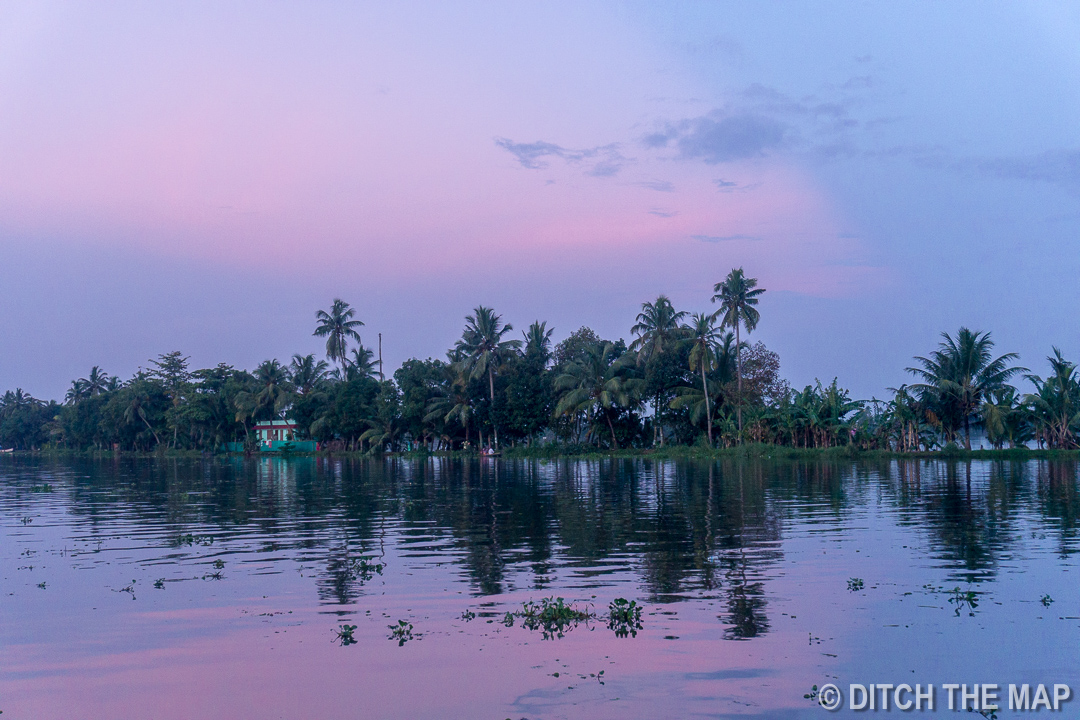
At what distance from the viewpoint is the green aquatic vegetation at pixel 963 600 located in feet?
40.2

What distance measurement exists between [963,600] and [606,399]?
2236 inches

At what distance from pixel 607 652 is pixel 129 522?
20261 mm

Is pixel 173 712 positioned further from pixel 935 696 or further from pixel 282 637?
pixel 935 696

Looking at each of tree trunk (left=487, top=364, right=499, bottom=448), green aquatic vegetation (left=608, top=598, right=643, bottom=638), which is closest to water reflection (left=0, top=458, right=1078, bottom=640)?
green aquatic vegetation (left=608, top=598, right=643, bottom=638)

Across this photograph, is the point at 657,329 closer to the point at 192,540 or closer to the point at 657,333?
the point at 657,333

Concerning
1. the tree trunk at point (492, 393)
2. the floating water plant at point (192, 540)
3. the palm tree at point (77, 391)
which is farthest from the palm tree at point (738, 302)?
the palm tree at point (77, 391)

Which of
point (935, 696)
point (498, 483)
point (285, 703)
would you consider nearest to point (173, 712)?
point (285, 703)

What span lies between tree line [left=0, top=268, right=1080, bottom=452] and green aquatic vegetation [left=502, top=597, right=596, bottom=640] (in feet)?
172

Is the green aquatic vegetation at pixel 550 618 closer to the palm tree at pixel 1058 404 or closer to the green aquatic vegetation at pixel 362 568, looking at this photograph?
the green aquatic vegetation at pixel 362 568

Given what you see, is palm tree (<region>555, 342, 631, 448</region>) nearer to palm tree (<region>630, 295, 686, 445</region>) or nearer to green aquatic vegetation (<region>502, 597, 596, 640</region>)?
palm tree (<region>630, 295, 686, 445</region>)

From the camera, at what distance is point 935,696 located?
352 inches
